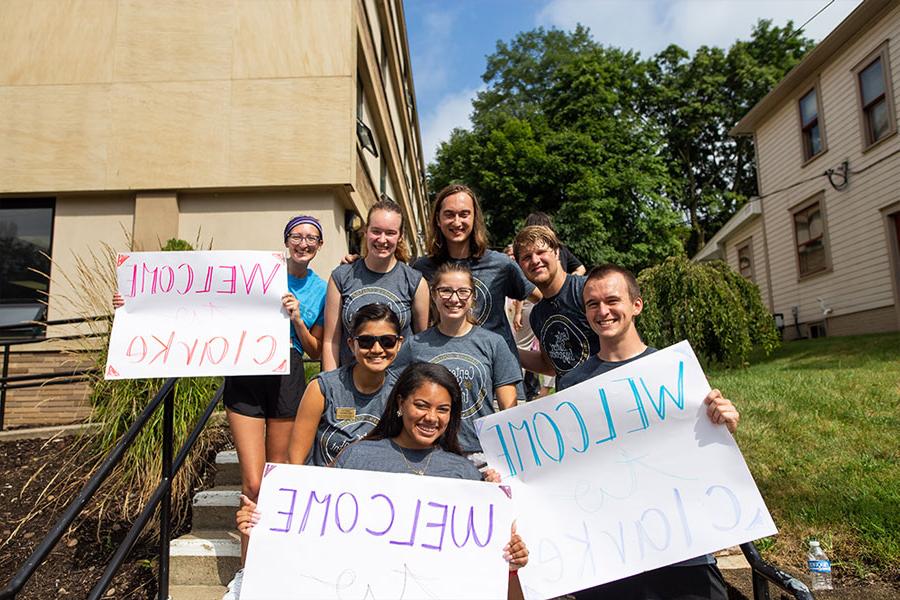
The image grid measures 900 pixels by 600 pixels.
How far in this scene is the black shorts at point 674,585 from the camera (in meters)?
1.90

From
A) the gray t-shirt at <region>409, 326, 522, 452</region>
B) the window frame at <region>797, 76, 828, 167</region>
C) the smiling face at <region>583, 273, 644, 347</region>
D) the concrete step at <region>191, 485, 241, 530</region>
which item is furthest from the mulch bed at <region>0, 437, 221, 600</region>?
the window frame at <region>797, 76, 828, 167</region>

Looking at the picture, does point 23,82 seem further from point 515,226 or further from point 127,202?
point 515,226

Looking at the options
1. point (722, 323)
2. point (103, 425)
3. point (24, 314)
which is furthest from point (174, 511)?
point (722, 323)

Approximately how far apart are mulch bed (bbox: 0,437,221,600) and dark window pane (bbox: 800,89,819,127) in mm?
16241

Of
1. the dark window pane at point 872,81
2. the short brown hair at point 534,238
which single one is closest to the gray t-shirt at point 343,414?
the short brown hair at point 534,238

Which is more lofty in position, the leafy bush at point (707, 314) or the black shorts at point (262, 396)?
the leafy bush at point (707, 314)

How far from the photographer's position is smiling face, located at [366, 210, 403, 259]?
9.33 ft

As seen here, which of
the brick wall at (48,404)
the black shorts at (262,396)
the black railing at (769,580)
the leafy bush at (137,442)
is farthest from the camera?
Result: the brick wall at (48,404)

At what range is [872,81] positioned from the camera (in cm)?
1220

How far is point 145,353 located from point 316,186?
5034 mm

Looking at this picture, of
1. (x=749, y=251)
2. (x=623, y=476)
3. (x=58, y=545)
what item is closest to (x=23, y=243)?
(x=58, y=545)

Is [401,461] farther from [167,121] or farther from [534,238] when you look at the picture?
[167,121]

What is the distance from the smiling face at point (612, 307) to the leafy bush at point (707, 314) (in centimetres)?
809

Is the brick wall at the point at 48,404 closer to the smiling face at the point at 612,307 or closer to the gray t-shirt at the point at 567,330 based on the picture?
the gray t-shirt at the point at 567,330
